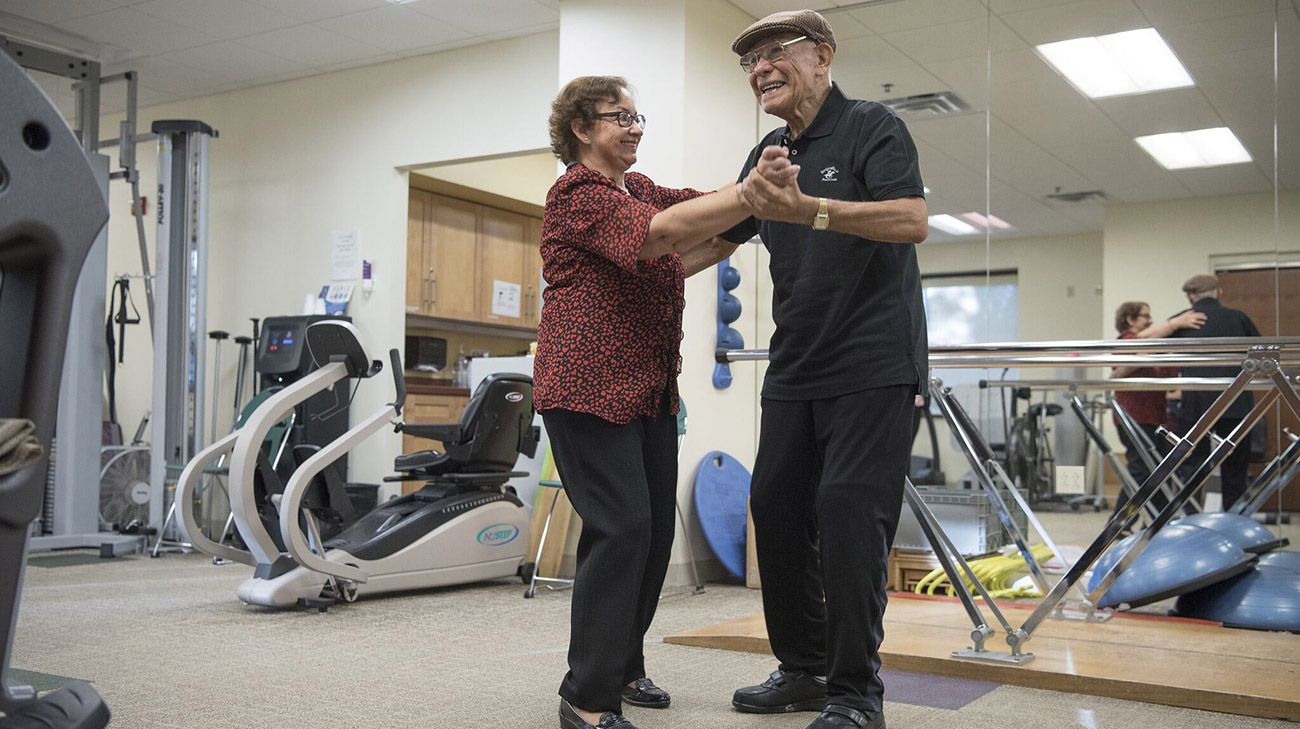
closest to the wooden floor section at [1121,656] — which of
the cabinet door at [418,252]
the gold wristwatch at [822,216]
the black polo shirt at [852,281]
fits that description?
the black polo shirt at [852,281]

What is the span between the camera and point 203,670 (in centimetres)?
289

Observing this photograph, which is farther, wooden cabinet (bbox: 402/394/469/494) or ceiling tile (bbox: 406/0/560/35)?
wooden cabinet (bbox: 402/394/469/494)

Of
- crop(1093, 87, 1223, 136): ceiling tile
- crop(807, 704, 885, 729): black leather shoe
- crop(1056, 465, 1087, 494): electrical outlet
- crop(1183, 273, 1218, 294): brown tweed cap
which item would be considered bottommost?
crop(807, 704, 885, 729): black leather shoe

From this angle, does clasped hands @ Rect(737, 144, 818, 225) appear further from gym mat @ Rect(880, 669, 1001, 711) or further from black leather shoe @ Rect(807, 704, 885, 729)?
gym mat @ Rect(880, 669, 1001, 711)

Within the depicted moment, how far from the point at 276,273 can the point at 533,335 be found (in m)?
2.28

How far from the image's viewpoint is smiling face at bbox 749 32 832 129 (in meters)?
2.11

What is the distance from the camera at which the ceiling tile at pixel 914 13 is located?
199 inches

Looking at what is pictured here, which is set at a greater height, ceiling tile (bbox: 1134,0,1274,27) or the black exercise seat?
ceiling tile (bbox: 1134,0,1274,27)

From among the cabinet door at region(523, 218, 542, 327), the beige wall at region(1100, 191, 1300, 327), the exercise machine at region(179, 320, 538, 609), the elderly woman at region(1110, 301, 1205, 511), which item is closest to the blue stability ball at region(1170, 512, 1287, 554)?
the elderly woman at region(1110, 301, 1205, 511)

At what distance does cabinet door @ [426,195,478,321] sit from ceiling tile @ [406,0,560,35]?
5.66 feet

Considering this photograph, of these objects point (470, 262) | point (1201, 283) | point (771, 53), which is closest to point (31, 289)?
point (771, 53)

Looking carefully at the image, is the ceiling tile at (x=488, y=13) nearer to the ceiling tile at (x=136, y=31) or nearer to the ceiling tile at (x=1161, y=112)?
the ceiling tile at (x=136, y=31)

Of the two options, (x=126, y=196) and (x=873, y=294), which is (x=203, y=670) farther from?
(x=126, y=196)

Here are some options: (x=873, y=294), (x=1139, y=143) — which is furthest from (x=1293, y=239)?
(x=873, y=294)
